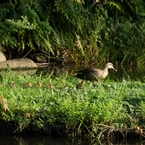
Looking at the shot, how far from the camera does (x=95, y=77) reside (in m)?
9.79

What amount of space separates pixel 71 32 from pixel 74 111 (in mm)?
8075

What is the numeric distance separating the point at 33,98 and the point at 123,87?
1.46 m

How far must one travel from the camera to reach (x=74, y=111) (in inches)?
290

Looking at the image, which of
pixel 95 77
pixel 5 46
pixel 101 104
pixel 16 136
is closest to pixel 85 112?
pixel 101 104

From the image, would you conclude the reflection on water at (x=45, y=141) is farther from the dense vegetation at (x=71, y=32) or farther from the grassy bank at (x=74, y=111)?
the dense vegetation at (x=71, y=32)

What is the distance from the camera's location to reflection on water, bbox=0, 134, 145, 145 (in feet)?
23.6

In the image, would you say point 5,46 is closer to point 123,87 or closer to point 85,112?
point 123,87

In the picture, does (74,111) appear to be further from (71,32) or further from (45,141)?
(71,32)

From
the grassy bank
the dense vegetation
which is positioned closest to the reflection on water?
the grassy bank

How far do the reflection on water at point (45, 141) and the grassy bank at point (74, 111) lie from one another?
0.29ft

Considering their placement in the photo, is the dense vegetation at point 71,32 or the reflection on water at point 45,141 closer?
the reflection on water at point 45,141

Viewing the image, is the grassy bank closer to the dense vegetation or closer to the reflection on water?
the reflection on water

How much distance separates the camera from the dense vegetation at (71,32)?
14289 millimetres

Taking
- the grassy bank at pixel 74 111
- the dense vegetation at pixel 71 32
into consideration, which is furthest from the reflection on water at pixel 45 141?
the dense vegetation at pixel 71 32
